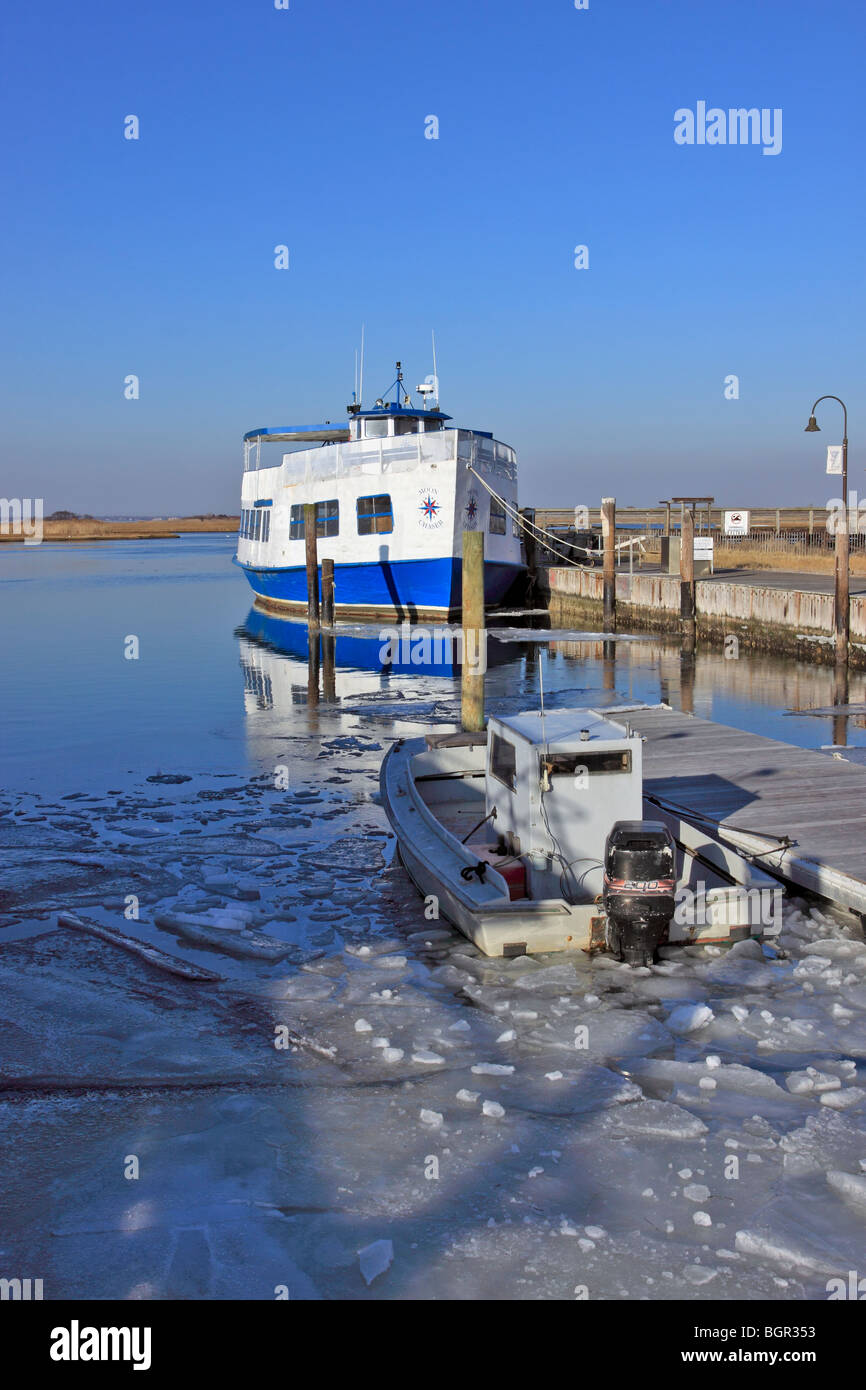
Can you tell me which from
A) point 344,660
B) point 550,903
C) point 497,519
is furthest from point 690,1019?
point 497,519

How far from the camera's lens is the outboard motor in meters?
8.31

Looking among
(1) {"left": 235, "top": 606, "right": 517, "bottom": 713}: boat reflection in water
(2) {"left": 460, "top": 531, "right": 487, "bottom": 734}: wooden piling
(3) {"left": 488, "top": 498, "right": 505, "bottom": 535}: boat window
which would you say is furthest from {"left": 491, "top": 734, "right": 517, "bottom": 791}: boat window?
(3) {"left": 488, "top": 498, "right": 505, "bottom": 535}: boat window

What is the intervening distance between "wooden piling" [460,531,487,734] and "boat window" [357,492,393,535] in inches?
714

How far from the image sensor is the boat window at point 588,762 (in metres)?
8.99

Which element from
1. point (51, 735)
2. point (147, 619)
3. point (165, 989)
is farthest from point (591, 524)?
point (165, 989)

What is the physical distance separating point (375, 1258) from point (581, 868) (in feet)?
14.6

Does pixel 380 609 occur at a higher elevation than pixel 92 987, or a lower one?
higher

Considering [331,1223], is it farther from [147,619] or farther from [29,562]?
[29,562]

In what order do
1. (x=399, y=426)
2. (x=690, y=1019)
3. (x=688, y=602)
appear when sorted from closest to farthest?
(x=690, y=1019)
(x=688, y=602)
(x=399, y=426)

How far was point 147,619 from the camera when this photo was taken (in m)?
46.0

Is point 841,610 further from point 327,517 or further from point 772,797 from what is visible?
point 327,517

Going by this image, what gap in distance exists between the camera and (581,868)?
9164 mm

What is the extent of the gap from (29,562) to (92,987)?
304 feet

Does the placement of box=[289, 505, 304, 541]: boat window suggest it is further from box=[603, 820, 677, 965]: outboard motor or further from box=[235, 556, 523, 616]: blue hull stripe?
box=[603, 820, 677, 965]: outboard motor
